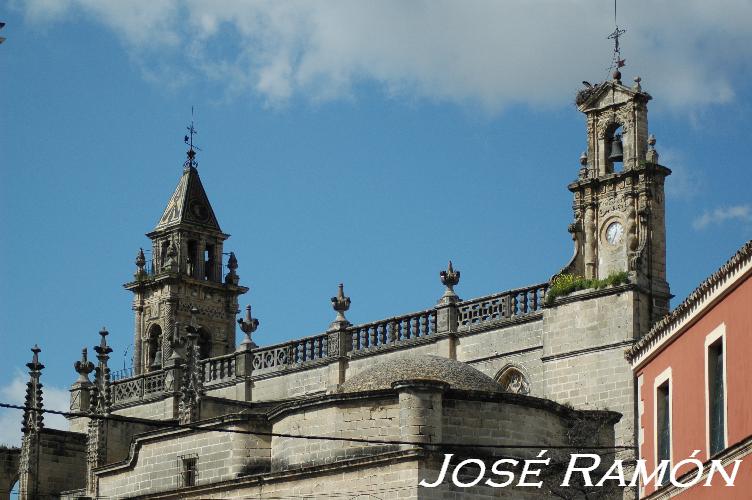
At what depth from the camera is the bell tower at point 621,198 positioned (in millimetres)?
45031

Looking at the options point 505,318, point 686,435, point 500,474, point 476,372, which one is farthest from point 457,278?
point 686,435

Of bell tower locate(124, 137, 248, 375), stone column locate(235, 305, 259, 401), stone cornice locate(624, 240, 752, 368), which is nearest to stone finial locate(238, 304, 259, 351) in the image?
stone column locate(235, 305, 259, 401)

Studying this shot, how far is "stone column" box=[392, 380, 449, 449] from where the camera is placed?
3562cm

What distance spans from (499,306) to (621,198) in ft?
15.0

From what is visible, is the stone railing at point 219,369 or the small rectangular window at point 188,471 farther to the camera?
the stone railing at point 219,369

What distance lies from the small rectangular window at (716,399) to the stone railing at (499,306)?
21053 mm

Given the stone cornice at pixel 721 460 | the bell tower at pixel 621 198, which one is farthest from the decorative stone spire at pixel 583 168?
the stone cornice at pixel 721 460

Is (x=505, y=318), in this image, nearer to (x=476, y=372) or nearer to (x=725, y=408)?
(x=476, y=372)

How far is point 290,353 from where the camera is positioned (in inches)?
2124

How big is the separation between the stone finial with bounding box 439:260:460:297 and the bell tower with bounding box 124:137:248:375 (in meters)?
21.1

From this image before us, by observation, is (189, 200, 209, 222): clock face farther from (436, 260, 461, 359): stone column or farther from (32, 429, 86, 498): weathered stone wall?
(436, 260, 461, 359): stone column

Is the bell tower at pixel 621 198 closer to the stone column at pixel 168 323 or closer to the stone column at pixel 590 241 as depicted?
the stone column at pixel 590 241

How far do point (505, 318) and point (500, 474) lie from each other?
1145 centimetres

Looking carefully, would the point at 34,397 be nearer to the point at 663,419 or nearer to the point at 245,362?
→ the point at 245,362
